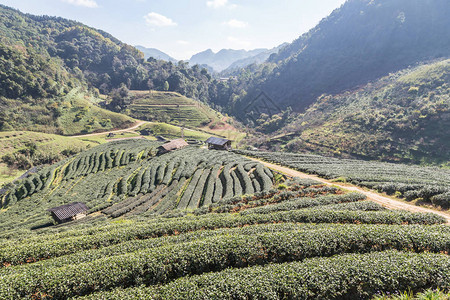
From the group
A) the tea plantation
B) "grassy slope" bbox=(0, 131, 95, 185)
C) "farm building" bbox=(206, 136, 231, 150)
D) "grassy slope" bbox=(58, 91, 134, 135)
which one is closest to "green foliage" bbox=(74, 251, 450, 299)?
the tea plantation

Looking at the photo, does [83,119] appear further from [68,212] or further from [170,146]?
[68,212]

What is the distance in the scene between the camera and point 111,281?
42.4ft

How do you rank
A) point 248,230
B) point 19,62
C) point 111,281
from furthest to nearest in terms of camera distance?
point 19,62 → point 248,230 → point 111,281

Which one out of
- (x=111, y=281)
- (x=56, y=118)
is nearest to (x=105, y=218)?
(x=111, y=281)

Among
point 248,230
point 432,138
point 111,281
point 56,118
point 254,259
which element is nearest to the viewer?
point 111,281

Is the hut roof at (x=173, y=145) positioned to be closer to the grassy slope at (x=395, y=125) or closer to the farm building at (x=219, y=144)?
the farm building at (x=219, y=144)

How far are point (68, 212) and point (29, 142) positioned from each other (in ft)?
269

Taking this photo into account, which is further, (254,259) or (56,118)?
(56,118)

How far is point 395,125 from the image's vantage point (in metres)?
90.1

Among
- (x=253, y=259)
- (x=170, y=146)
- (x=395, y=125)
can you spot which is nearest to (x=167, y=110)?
(x=170, y=146)

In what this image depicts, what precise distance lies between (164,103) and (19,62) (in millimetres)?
100636

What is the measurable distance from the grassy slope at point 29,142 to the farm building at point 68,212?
6404 centimetres

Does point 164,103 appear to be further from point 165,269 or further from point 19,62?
point 165,269

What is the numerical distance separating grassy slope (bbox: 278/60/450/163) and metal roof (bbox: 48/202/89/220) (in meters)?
95.0
